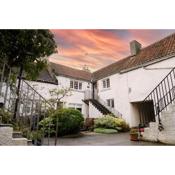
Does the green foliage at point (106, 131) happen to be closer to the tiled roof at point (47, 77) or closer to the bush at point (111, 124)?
the bush at point (111, 124)

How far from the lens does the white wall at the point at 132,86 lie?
28.1ft

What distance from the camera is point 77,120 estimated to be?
7.75 metres

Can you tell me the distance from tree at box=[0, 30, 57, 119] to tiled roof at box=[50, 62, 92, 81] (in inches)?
270

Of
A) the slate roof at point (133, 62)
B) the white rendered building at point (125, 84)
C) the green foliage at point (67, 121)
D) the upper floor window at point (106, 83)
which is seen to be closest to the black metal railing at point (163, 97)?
the white rendered building at point (125, 84)

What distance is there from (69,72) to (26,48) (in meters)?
8.20

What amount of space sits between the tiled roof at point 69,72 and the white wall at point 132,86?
2350mm

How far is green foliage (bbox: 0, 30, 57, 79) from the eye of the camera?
13.8 ft

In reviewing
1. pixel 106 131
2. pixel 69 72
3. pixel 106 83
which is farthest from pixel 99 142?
pixel 69 72

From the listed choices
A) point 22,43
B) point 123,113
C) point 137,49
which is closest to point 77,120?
point 123,113

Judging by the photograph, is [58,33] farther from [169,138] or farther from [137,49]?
[137,49]

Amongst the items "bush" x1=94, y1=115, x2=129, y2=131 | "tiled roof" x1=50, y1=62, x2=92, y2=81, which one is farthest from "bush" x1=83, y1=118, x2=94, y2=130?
"tiled roof" x1=50, y1=62, x2=92, y2=81

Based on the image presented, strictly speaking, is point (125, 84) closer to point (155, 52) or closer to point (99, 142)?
point (155, 52)

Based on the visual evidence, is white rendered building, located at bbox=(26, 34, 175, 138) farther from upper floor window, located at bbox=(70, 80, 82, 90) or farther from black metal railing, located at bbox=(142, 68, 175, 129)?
black metal railing, located at bbox=(142, 68, 175, 129)
